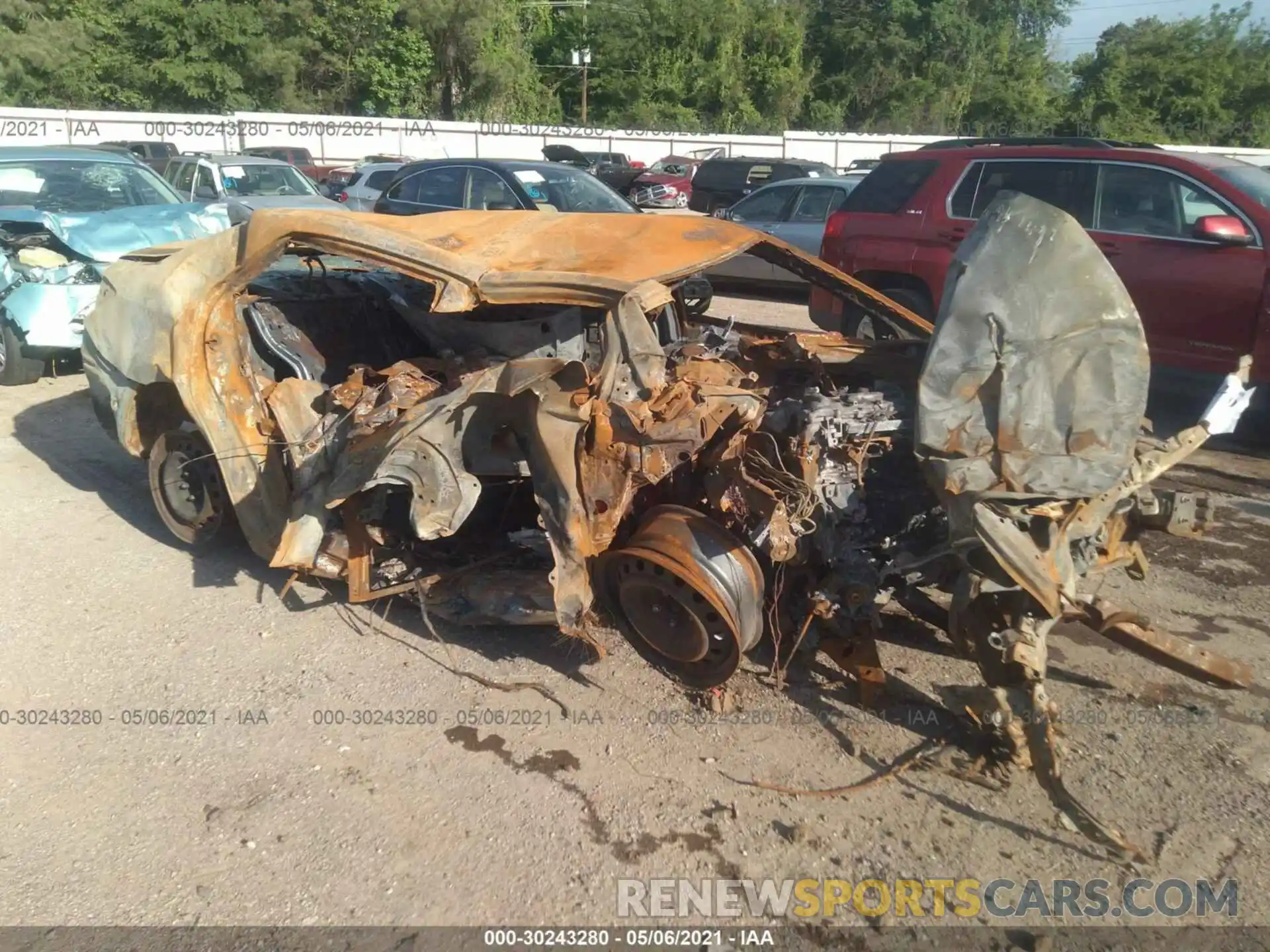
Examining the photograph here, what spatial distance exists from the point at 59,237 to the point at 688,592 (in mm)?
6950

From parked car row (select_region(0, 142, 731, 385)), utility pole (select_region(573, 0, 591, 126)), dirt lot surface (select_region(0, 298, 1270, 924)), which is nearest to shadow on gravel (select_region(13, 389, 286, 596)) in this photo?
dirt lot surface (select_region(0, 298, 1270, 924))

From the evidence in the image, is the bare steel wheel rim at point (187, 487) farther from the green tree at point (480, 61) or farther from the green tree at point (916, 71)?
the green tree at point (916, 71)

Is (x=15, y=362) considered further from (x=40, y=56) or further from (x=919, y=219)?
(x=40, y=56)

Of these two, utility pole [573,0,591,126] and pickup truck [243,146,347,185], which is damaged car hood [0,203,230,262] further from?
utility pole [573,0,591,126]

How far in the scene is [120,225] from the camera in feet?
26.3

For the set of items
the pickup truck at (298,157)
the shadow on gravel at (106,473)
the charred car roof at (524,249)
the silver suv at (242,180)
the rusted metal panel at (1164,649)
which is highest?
the pickup truck at (298,157)

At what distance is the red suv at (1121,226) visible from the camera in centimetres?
612

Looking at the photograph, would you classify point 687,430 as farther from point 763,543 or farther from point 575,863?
point 575,863

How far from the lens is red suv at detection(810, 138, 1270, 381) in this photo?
6125 millimetres

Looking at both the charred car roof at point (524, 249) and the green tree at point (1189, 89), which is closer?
the charred car roof at point (524, 249)

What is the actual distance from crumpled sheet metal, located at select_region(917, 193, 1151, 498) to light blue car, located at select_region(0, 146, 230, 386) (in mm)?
6295

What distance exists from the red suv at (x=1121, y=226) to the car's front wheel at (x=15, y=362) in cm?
641

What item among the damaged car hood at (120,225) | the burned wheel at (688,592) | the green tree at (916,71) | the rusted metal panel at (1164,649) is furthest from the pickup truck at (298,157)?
the green tree at (916,71)

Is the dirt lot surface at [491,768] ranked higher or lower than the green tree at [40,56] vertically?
lower
